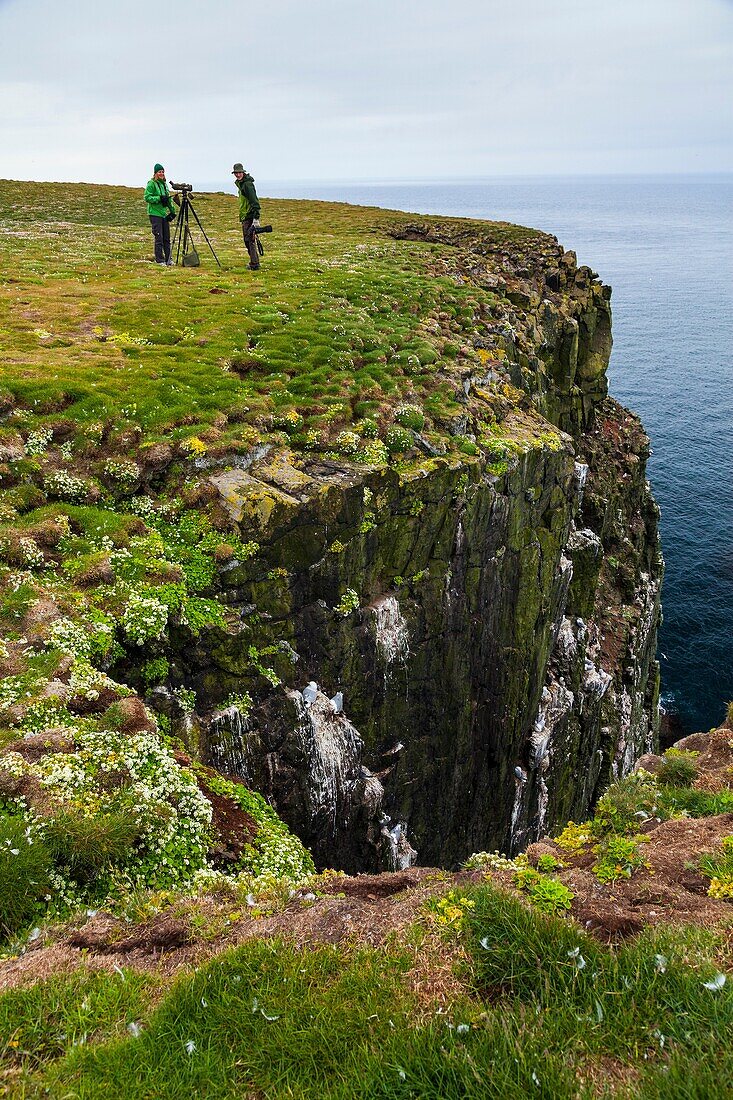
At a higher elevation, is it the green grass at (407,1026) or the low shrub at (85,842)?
the green grass at (407,1026)

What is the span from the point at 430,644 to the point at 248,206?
2493cm

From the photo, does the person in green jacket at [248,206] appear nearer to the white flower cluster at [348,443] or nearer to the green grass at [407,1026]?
the white flower cluster at [348,443]

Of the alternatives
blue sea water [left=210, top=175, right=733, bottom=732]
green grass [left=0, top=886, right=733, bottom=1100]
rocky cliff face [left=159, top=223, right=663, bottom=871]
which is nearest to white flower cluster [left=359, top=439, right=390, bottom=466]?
rocky cliff face [left=159, top=223, right=663, bottom=871]

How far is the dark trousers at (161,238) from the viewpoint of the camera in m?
35.7

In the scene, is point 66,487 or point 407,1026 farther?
point 66,487

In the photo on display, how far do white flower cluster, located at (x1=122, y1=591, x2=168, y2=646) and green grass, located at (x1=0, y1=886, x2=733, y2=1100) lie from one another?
8203 mm

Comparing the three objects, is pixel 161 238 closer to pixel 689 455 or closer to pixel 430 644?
pixel 430 644

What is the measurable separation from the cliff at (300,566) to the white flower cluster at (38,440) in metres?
0.08

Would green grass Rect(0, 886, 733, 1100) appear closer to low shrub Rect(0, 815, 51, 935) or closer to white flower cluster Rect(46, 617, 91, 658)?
low shrub Rect(0, 815, 51, 935)

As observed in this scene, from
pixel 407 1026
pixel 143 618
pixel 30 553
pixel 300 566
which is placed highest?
pixel 30 553

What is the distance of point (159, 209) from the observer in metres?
33.8

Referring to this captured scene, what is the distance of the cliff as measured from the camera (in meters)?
14.3

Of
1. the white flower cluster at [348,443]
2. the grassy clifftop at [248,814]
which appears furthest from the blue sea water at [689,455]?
the white flower cluster at [348,443]

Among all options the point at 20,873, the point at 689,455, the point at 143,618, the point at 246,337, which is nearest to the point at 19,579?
the point at 143,618
